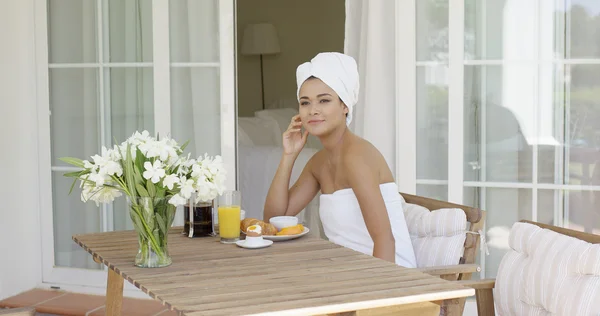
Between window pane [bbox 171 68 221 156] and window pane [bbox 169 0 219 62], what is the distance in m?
0.08

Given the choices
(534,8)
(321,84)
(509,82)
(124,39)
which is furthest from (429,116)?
(124,39)

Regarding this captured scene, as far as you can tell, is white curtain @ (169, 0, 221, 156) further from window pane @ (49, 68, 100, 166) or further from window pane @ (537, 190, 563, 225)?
window pane @ (537, 190, 563, 225)

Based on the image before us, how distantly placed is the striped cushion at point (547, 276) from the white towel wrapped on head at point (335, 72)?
30.7 inches

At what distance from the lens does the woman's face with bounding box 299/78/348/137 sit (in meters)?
2.89

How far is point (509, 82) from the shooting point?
3.81 m

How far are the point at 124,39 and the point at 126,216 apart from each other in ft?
3.10

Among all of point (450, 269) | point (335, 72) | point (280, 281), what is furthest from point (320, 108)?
point (280, 281)

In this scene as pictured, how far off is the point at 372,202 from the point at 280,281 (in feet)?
2.24

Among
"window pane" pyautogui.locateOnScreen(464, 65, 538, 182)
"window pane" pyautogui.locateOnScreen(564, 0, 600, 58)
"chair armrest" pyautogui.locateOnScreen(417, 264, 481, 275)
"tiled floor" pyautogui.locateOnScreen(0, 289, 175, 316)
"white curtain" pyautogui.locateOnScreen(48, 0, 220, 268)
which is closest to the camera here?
"chair armrest" pyautogui.locateOnScreen(417, 264, 481, 275)

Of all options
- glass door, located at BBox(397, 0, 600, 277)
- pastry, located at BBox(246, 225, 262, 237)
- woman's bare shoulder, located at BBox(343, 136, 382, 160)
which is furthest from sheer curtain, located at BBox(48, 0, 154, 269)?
pastry, located at BBox(246, 225, 262, 237)

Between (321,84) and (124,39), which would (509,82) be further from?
(124,39)

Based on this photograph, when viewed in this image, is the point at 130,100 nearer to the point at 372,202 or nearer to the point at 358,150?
the point at 358,150

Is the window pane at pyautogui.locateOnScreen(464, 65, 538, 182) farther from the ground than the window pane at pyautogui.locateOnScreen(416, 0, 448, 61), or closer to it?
closer to it

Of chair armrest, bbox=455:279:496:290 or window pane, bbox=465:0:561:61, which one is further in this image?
window pane, bbox=465:0:561:61
